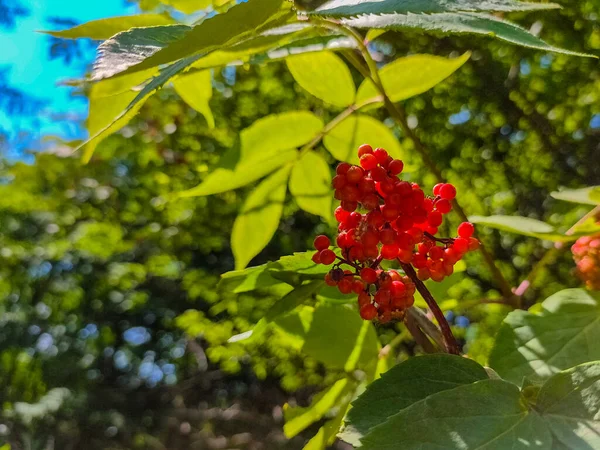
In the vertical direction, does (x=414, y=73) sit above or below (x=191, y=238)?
above

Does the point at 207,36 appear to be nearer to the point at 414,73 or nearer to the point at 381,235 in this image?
the point at 381,235

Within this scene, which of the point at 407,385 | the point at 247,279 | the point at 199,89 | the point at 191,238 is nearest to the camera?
the point at 407,385

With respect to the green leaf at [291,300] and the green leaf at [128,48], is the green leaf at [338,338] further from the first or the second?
the green leaf at [128,48]

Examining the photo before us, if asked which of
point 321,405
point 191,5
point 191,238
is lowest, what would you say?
point 191,238

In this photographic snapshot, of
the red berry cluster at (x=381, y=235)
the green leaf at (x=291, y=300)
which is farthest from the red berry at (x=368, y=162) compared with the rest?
the green leaf at (x=291, y=300)

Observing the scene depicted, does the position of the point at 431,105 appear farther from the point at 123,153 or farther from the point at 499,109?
the point at 123,153

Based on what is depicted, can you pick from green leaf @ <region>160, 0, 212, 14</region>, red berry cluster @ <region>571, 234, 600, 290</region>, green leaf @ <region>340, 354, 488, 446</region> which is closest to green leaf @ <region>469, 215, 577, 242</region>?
red berry cluster @ <region>571, 234, 600, 290</region>

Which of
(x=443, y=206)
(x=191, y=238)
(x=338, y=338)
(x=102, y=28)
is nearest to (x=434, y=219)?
(x=443, y=206)
